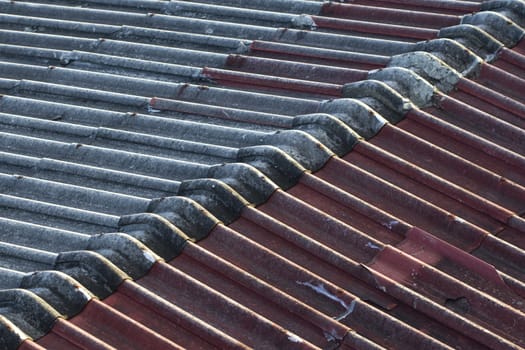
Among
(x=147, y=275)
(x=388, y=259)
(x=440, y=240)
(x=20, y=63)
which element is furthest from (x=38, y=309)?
(x=20, y=63)

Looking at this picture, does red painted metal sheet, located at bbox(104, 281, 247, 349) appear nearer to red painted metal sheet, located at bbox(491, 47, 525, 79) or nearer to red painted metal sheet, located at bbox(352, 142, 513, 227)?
red painted metal sheet, located at bbox(352, 142, 513, 227)

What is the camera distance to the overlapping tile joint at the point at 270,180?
4047mm

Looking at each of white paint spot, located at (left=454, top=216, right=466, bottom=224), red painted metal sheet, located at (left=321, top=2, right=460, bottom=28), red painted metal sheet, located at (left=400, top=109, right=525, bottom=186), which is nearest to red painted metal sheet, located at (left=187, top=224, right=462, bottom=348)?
white paint spot, located at (left=454, top=216, right=466, bottom=224)

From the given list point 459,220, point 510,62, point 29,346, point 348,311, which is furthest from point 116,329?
point 510,62

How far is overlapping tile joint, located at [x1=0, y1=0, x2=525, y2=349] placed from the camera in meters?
4.05

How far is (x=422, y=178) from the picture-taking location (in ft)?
15.6

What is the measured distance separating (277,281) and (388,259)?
502mm

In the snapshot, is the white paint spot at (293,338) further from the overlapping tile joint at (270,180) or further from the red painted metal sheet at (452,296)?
the red painted metal sheet at (452,296)

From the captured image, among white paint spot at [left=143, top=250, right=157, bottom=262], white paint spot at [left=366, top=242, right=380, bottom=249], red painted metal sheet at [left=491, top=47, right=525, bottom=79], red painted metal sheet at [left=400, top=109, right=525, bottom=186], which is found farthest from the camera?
red painted metal sheet at [left=491, top=47, right=525, bottom=79]

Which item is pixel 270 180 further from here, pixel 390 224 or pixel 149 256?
pixel 149 256

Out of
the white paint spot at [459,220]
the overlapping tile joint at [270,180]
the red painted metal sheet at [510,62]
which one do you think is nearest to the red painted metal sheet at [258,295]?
the overlapping tile joint at [270,180]

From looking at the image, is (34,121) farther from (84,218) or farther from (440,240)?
(440,240)

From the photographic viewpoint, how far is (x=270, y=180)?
4.69 m

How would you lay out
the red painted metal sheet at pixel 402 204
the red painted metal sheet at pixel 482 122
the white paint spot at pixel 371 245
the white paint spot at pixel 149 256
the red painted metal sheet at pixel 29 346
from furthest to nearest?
the red painted metal sheet at pixel 482 122, the red painted metal sheet at pixel 402 204, the white paint spot at pixel 371 245, the white paint spot at pixel 149 256, the red painted metal sheet at pixel 29 346
